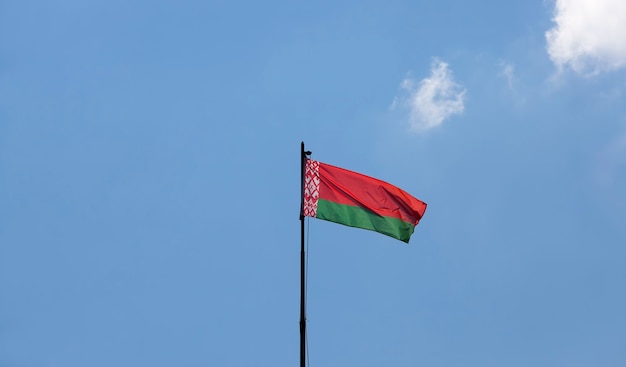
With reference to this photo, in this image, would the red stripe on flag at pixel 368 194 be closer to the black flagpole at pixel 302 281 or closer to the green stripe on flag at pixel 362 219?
the green stripe on flag at pixel 362 219

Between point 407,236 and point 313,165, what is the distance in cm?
415

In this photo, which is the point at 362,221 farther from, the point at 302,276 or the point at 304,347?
the point at 304,347

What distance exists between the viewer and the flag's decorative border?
27797 millimetres

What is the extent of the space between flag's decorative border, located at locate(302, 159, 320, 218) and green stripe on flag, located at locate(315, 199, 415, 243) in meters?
0.20

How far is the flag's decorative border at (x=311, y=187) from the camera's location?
2780cm

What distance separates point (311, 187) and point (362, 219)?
2.14 metres

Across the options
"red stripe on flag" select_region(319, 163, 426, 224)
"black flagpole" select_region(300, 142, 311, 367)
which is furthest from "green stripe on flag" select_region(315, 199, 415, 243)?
"black flagpole" select_region(300, 142, 311, 367)

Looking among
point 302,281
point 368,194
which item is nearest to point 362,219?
point 368,194

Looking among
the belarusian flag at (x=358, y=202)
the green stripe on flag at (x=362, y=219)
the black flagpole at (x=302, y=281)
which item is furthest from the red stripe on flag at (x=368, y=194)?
the black flagpole at (x=302, y=281)

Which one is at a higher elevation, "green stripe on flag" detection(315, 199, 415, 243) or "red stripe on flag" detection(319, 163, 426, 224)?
"red stripe on flag" detection(319, 163, 426, 224)

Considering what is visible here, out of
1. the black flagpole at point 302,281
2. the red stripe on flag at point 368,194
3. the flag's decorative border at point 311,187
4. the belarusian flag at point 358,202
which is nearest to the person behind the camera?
the black flagpole at point 302,281

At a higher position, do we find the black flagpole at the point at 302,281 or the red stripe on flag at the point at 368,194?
the red stripe on flag at the point at 368,194

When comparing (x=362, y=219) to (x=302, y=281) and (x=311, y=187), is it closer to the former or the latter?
(x=311, y=187)

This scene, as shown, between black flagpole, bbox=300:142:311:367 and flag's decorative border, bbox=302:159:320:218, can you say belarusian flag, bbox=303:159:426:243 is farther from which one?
black flagpole, bbox=300:142:311:367
